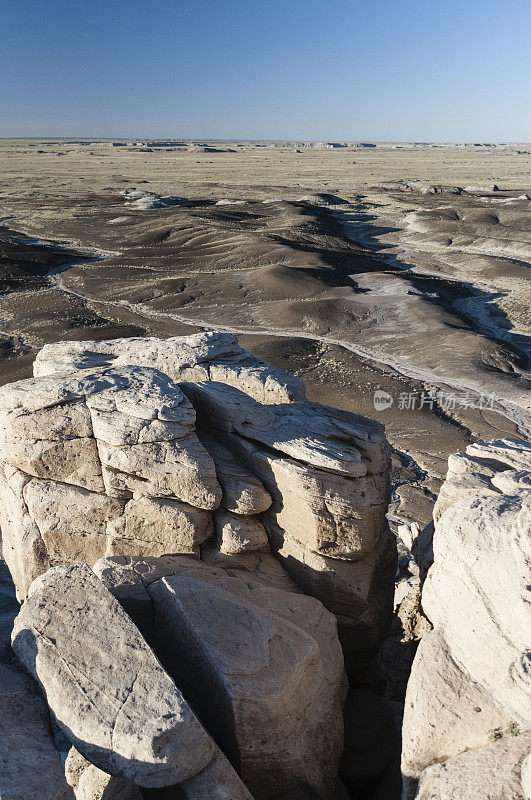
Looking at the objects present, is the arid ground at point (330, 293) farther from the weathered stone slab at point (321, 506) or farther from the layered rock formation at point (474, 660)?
the layered rock formation at point (474, 660)

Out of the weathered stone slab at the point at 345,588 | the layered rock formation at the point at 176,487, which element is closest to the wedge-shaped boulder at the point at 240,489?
the layered rock formation at the point at 176,487

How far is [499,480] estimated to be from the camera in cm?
818

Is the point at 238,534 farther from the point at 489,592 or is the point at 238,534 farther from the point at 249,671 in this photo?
the point at 489,592

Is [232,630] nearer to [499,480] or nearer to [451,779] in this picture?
[451,779]

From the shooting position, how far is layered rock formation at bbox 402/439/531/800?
5609 mm

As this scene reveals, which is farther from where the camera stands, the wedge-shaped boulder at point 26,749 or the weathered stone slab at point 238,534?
the weathered stone slab at point 238,534

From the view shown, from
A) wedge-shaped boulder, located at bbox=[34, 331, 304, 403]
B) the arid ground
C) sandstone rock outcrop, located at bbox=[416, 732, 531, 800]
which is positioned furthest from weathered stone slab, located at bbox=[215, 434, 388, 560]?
the arid ground

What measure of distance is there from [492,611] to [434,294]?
31895 mm

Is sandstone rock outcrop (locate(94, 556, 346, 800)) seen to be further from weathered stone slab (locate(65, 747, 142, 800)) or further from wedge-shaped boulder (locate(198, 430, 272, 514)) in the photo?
wedge-shaped boulder (locate(198, 430, 272, 514))

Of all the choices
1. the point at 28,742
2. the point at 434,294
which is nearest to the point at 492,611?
the point at 28,742

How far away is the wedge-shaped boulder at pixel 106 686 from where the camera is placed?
206 inches
